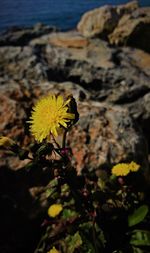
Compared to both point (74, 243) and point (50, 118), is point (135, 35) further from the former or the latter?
point (50, 118)

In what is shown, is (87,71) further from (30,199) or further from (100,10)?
(100,10)

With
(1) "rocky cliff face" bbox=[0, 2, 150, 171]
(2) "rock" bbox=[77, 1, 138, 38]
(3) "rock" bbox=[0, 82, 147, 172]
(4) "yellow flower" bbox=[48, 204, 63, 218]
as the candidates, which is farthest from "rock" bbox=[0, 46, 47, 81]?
(2) "rock" bbox=[77, 1, 138, 38]

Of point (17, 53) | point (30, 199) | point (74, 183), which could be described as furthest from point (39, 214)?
point (17, 53)

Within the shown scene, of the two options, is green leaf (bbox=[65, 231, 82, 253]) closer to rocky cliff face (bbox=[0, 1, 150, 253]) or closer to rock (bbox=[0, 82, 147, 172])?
rocky cliff face (bbox=[0, 1, 150, 253])

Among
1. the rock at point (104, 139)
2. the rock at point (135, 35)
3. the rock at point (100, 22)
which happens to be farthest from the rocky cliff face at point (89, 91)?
the rock at point (100, 22)

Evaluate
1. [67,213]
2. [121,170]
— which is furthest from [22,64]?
[121,170]

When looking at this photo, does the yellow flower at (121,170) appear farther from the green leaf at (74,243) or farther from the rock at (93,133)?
the green leaf at (74,243)
